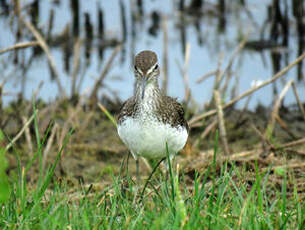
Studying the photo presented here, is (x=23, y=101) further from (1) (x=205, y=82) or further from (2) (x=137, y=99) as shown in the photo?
(2) (x=137, y=99)

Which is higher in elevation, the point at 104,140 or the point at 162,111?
the point at 162,111

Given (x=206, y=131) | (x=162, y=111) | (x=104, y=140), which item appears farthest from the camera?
(x=104, y=140)

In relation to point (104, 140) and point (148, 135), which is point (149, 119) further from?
point (104, 140)

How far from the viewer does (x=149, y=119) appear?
4059mm

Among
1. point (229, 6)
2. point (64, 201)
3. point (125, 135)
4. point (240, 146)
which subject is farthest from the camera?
Result: point (229, 6)

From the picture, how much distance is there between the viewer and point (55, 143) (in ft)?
22.7

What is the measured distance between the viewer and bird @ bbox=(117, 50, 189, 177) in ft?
13.3

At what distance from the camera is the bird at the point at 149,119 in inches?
160

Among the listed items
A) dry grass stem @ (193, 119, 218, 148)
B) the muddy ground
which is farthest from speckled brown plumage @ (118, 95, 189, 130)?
dry grass stem @ (193, 119, 218, 148)

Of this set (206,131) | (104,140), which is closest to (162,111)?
(206,131)

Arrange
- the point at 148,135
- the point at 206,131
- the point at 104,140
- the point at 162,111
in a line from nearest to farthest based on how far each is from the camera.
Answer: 1. the point at 148,135
2. the point at 162,111
3. the point at 206,131
4. the point at 104,140

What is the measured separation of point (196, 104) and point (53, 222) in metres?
4.79

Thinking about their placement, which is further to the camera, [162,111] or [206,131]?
[206,131]

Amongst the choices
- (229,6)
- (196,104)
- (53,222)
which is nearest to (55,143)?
(196,104)
